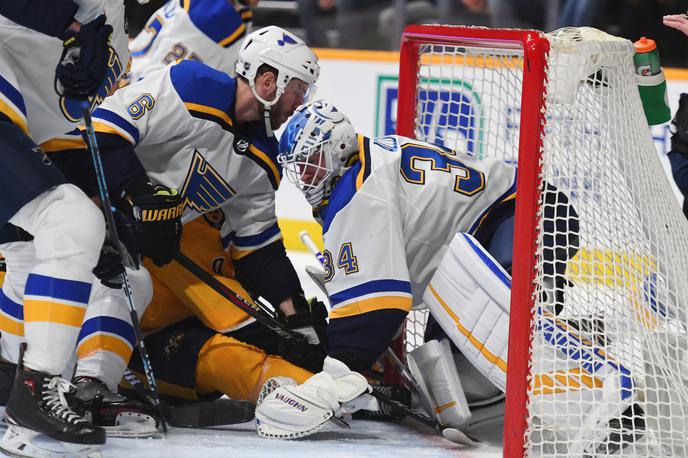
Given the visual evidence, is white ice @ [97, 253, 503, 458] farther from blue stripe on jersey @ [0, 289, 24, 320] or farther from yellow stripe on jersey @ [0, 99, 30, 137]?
yellow stripe on jersey @ [0, 99, 30, 137]

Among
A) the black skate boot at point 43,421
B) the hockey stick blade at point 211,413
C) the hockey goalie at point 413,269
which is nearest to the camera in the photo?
the black skate boot at point 43,421

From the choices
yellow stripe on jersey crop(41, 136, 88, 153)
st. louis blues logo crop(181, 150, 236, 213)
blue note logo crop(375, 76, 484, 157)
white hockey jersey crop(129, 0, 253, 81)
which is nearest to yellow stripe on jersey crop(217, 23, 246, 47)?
white hockey jersey crop(129, 0, 253, 81)

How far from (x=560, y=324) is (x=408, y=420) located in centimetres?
61

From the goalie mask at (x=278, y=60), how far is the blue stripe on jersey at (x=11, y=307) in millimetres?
801

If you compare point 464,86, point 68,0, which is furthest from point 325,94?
point 68,0

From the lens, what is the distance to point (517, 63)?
304 cm

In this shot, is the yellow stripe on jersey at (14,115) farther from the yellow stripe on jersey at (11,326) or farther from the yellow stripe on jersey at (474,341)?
the yellow stripe on jersey at (474,341)

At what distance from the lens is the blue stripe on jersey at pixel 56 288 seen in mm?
2135

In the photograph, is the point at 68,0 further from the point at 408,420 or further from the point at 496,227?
the point at 408,420

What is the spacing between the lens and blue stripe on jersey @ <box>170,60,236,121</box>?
2.85 m

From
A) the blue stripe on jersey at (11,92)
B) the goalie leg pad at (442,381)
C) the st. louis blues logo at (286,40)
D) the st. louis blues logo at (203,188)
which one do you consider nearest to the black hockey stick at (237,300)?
the st. louis blues logo at (203,188)

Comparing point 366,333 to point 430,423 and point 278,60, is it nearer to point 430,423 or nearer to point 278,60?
point 430,423

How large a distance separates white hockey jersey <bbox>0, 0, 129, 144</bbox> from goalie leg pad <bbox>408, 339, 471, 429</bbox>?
960 mm

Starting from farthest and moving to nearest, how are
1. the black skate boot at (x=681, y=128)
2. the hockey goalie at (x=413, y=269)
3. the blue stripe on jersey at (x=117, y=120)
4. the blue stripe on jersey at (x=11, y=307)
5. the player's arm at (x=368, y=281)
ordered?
the black skate boot at (x=681, y=128)
the blue stripe on jersey at (x=117, y=120)
the blue stripe on jersey at (x=11, y=307)
the player's arm at (x=368, y=281)
the hockey goalie at (x=413, y=269)
